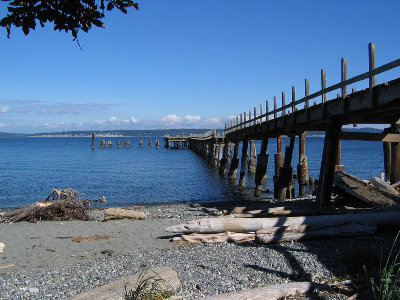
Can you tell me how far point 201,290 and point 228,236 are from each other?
8.61 feet

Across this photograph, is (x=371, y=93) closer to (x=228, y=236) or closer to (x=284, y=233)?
(x=284, y=233)

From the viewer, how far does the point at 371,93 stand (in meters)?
9.34

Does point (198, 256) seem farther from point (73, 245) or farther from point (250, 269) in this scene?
point (73, 245)

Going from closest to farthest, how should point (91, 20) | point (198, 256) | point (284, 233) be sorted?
point (91, 20), point (198, 256), point (284, 233)

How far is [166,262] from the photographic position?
7.17 metres

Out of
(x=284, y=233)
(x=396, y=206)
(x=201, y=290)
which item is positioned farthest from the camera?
(x=396, y=206)

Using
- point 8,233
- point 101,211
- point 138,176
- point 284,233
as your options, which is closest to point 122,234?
point 8,233

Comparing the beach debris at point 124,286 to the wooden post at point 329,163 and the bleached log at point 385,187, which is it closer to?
the wooden post at point 329,163

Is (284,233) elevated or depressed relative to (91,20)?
depressed

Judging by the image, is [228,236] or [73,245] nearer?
[228,236]

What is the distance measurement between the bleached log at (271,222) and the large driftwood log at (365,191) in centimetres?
199

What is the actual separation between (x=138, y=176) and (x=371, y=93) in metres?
27.7

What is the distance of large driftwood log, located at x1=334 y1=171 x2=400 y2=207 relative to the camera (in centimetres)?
1050

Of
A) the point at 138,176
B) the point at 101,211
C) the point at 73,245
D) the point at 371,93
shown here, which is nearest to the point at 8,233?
the point at 73,245
